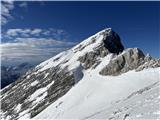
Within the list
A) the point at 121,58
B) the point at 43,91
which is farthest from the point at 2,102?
the point at 121,58

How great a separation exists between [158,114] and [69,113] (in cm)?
4422

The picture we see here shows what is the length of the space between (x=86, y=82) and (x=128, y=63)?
13.1m

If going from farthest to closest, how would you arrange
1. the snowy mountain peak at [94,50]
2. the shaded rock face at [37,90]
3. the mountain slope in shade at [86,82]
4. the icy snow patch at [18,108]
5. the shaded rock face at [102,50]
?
the icy snow patch at [18,108]
the snowy mountain peak at [94,50]
the shaded rock face at [102,50]
the shaded rock face at [37,90]
the mountain slope in shade at [86,82]

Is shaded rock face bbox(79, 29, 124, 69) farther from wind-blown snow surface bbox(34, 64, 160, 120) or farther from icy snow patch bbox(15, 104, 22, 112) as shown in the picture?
icy snow patch bbox(15, 104, 22, 112)

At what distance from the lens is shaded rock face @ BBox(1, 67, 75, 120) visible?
92.4 meters

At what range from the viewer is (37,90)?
111 metres

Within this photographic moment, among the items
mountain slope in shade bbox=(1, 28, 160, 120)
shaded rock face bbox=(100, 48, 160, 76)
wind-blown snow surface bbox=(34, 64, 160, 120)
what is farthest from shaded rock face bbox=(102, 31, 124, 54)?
wind-blown snow surface bbox=(34, 64, 160, 120)

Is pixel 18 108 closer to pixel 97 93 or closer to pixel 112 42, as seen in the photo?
pixel 97 93

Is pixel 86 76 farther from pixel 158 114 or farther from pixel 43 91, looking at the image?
pixel 158 114

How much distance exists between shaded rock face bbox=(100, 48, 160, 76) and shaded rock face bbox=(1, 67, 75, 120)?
44.1 ft

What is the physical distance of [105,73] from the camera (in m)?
87.8

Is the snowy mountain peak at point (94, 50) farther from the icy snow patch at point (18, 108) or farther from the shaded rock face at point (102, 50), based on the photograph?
the icy snow patch at point (18, 108)

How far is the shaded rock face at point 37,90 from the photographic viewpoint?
9238cm

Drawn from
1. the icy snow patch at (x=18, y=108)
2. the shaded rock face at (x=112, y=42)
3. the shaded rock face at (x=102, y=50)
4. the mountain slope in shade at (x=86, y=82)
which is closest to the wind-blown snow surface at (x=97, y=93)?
the mountain slope in shade at (x=86, y=82)
